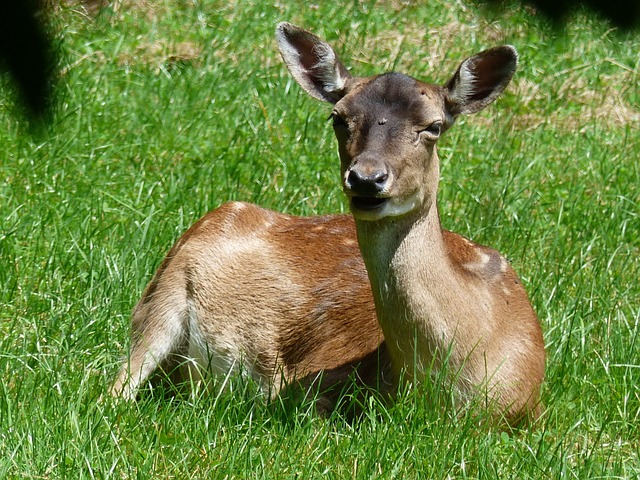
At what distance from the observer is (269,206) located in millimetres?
6461

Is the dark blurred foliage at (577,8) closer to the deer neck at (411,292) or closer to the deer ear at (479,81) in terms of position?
the deer neck at (411,292)

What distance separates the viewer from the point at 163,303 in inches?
207

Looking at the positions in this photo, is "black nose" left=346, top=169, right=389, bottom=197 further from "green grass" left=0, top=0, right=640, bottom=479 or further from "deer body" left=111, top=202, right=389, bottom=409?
"deer body" left=111, top=202, right=389, bottom=409

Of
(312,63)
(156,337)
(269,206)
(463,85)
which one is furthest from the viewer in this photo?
(269,206)

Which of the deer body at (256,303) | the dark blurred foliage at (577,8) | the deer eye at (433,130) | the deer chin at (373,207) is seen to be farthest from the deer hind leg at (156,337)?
the dark blurred foliage at (577,8)

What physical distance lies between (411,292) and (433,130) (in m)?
0.61

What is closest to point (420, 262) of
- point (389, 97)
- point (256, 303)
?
point (389, 97)

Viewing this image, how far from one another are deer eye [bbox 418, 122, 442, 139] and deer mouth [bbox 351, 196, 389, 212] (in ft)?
1.24

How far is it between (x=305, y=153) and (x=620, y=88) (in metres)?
2.54

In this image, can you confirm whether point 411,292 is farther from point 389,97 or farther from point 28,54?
point 28,54

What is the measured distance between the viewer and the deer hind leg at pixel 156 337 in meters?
5.16

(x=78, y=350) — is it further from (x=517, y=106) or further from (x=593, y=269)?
(x=517, y=106)

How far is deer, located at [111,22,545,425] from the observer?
4176 millimetres

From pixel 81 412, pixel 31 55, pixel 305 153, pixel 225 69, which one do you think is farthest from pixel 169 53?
pixel 31 55
